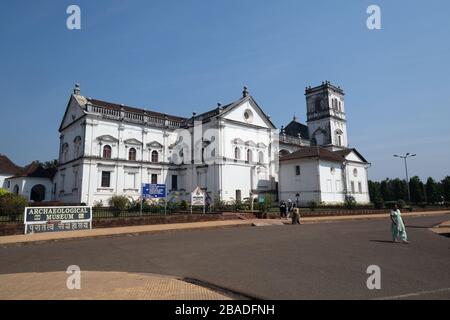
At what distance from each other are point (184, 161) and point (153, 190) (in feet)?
69.7

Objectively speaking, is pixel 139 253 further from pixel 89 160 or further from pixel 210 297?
pixel 89 160

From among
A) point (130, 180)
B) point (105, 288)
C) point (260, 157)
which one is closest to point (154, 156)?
point (130, 180)

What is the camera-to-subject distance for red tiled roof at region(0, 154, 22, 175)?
153 ft

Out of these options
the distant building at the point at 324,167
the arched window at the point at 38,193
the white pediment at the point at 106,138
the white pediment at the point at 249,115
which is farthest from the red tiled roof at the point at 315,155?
the arched window at the point at 38,193

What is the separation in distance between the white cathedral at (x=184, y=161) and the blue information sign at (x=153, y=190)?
15.6m

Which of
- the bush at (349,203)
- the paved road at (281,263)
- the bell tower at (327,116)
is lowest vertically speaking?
the paved road at (281,263)

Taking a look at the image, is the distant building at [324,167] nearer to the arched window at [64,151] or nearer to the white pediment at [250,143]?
the white pediment at [250,143]

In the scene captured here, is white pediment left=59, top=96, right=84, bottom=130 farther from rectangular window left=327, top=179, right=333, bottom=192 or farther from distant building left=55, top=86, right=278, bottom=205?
rectangular window left=327, top=179, right=333, bottom=192

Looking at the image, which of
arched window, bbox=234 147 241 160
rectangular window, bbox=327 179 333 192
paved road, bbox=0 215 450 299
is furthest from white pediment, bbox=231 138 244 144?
paved road, bbox=0 215 450 299

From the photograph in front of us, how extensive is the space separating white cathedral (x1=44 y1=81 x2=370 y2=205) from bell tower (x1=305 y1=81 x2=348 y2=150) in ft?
43.7

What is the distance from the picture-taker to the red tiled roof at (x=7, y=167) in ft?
153

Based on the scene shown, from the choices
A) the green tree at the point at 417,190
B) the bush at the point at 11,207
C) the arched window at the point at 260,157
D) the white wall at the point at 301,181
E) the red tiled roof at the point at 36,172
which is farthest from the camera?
the green tree at the point at 417,190

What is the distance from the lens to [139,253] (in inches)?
396
